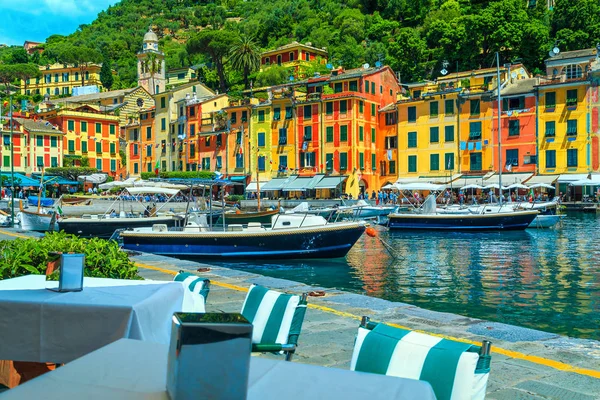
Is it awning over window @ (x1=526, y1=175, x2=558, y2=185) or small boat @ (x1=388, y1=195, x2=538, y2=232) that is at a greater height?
awning over window @ (x1=526, y1=175, x2=558, y2=185)

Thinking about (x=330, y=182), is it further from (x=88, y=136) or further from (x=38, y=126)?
A: (x=38, y=126)

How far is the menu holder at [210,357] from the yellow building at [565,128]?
165ft

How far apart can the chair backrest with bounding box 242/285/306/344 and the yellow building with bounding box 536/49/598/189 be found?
156 feet

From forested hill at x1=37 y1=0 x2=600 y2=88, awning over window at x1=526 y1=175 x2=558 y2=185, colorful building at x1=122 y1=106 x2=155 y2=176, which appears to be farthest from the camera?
colorful building at x1=122 y1=106 x2=155 y2=176

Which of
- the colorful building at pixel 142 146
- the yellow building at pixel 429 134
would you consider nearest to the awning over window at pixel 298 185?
the yellow building at pixel 429 134

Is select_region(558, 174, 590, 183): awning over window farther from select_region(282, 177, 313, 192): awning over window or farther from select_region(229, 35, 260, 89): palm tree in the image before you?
select_region(229, 35, 260, 89): palm tree

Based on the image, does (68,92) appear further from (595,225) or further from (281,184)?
(595,225)

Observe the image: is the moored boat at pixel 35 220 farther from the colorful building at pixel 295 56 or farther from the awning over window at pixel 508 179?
the colorful building at pixel 295 56

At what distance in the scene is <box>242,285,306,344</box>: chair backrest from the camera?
4734 mm

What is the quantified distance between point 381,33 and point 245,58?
63.9ft

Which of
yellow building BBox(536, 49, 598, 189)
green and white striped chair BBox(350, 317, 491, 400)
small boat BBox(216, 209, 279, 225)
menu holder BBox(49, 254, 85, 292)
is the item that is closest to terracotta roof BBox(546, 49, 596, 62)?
yellow building BBox(536, 49, 598, 189)

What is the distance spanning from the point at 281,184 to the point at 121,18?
112m

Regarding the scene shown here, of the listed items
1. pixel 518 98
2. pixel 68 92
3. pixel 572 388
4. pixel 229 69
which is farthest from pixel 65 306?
pixel 68 92

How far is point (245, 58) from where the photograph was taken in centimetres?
7981
